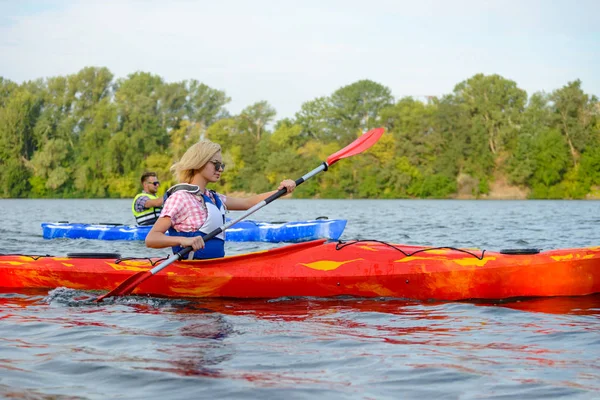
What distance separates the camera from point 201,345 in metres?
4.50

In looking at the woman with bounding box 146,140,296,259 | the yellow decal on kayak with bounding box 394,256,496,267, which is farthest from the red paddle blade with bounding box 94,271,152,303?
the yellow decal on kayak with bounding box 394,256,496,267

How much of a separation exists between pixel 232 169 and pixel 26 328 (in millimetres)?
53710

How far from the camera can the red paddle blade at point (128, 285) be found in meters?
5.85

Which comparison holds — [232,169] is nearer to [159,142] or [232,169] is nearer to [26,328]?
[159,142]

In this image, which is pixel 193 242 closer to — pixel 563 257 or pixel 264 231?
pixel 563 257

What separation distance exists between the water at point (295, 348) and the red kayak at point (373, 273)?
0.38ft

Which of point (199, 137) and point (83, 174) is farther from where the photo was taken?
point (199, 137)

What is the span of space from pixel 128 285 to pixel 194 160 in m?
1.18

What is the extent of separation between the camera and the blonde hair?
5648 mm

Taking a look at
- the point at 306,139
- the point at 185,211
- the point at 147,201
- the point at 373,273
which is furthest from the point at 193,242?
the point at 306,139

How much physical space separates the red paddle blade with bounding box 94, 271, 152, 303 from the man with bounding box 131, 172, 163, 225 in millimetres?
4219

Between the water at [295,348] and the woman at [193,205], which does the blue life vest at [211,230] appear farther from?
the water at [295,348]

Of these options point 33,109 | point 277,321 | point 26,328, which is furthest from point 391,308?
point 33,109

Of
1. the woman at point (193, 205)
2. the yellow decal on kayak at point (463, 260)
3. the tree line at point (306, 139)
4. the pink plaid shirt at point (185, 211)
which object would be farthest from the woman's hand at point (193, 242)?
the tree line at point (306, 139)
